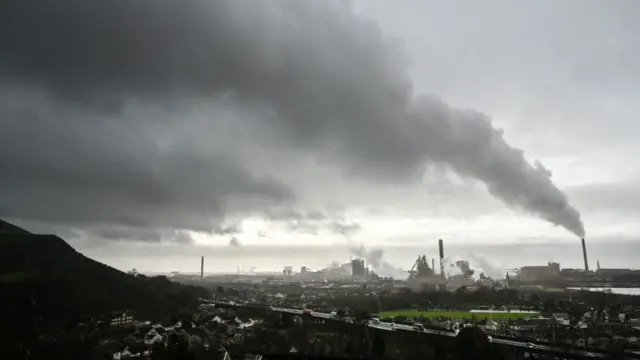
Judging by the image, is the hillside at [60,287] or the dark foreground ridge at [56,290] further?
the hillside at [60,287]

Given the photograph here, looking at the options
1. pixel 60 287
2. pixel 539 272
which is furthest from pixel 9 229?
pixel 539 272

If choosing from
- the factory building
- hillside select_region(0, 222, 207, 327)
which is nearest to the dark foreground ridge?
hillside select_region(0, 222, 207, 327)

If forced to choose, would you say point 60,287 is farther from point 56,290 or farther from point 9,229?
point 9,229

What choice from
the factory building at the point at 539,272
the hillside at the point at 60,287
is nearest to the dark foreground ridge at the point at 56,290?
the hillside at the point at 60,287

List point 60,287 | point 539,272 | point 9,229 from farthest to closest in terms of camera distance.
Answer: point 539,272 → point 9,229 → point 60,287

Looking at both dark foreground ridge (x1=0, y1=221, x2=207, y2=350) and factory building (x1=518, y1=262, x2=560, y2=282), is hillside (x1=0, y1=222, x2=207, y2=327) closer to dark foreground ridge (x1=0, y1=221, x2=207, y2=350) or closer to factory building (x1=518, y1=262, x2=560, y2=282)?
dark foreground ridge (x1=0, y1=221, x2=207, y2=350)

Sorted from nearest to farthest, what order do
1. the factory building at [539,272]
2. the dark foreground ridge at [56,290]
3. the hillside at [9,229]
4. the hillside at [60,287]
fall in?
the dark foreground ridge at [56,290]
the hillside at [60,287]
the hillside at [9,229]
the factory building at [539,272]

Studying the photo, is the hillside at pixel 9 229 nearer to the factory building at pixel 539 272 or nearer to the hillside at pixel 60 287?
the hillside at pixel 60 287
